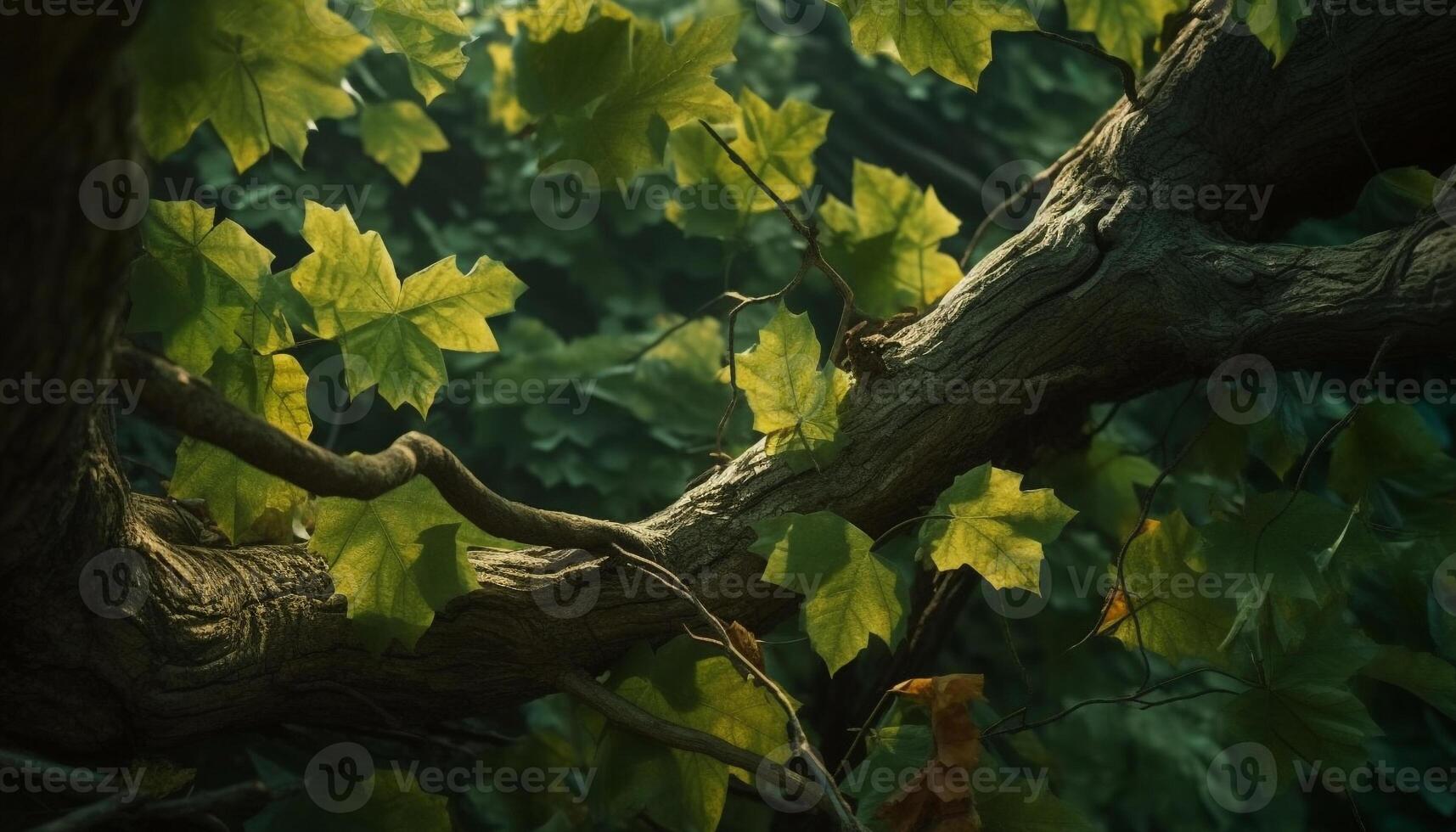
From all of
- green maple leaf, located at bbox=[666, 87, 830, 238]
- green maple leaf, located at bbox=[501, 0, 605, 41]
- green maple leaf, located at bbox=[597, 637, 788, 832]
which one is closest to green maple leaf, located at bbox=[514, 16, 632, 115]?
green maple leaf, located at bbox=[501, 0, 605, 41]

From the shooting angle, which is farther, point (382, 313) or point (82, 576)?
point (382, 313)

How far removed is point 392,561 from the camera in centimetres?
77

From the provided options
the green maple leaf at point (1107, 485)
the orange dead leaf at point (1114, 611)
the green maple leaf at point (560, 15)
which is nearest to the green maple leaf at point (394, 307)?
the green maple leaf at point (560, 15)

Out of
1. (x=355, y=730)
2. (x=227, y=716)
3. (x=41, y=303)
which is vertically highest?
(x=41, y=303)

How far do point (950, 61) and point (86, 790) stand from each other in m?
0.90

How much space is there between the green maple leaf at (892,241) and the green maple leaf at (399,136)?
64 cm

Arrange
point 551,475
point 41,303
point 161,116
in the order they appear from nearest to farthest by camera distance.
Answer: point 41,303 → point 161,116 → point 551,475

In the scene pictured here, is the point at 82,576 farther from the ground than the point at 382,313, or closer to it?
closer to it

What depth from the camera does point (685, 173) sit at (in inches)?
45.2

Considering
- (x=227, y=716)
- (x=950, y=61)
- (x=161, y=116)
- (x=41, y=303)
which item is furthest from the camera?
(x=950, y=61)

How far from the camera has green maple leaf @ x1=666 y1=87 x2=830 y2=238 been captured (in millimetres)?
1121

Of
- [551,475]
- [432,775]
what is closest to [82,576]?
[432,775]

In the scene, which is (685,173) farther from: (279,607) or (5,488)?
(5,488)

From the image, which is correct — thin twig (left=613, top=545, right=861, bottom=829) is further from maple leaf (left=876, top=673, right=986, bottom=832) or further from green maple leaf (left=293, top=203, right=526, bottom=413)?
green maple leaf (left=293, top=203, right=526, bottom=413)
